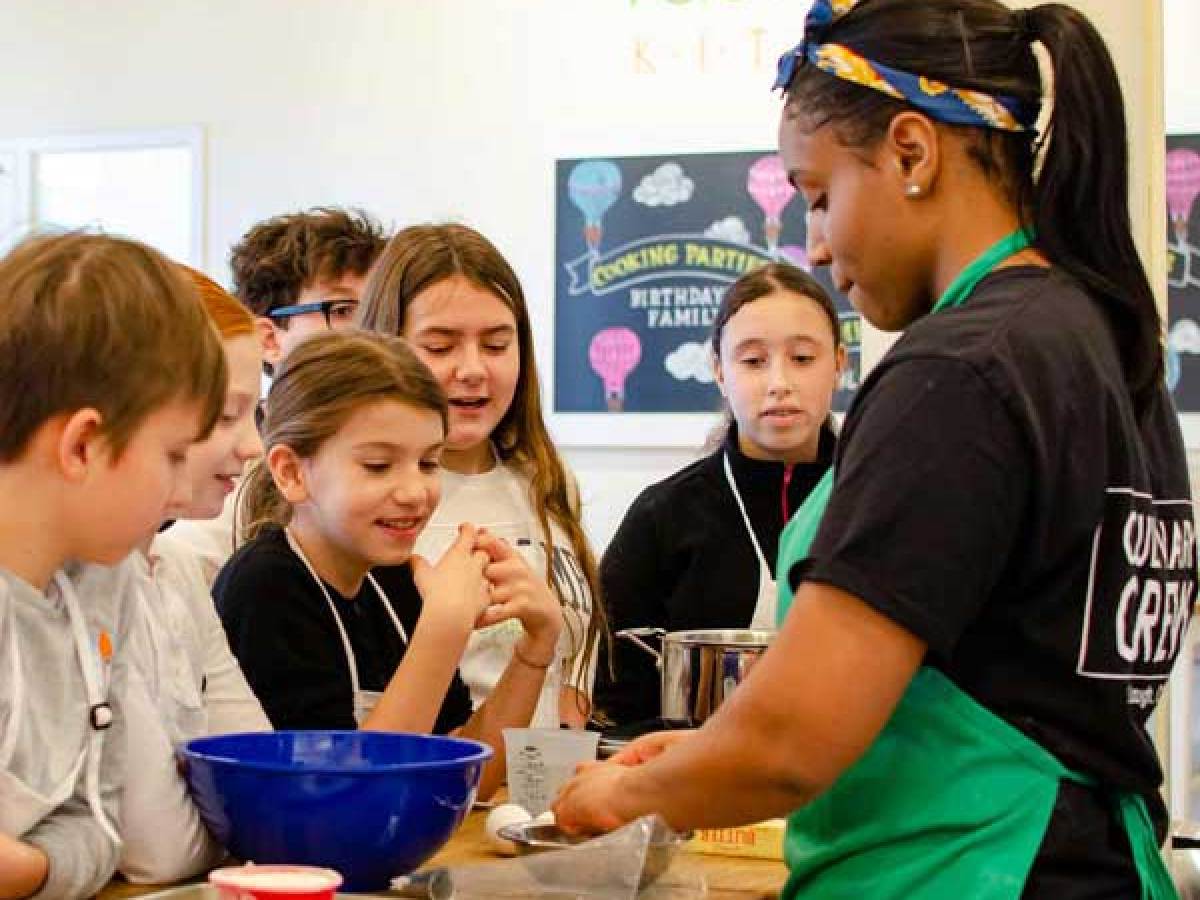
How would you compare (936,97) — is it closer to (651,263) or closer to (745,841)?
(745,841)

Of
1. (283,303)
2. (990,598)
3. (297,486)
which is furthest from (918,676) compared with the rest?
(283,303)

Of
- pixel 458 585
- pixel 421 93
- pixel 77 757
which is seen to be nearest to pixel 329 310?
pixel 458 585

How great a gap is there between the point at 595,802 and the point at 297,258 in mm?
1419

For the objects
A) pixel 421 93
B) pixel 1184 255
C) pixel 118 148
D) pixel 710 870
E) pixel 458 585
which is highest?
pixel 421 93

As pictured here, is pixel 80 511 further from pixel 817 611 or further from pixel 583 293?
pixel 583 293

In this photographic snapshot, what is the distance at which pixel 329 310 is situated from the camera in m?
2.34

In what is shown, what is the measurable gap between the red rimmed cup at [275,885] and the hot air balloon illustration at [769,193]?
10.6 ft

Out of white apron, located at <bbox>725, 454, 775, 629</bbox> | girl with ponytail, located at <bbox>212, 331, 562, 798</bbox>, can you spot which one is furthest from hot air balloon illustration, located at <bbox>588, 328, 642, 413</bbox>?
girl with ponytail, located at <bbox>212, 331, 562, 798</bbox>

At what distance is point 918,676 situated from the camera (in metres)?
1.02

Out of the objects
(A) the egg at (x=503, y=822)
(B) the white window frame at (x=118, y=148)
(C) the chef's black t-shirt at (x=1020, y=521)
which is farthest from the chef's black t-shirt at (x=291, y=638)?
(B) the white window frame at (x=118, y=148)

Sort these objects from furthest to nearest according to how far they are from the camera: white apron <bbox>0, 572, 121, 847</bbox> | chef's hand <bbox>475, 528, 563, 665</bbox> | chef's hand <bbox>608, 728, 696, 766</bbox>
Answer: chef's hand <bbox>475, 528, 563, 665</bbox> → chef's hand <bbox>608, 728, 696, 766</bbox> → white apron <bbox>0, 572, 121, 847</bbox>

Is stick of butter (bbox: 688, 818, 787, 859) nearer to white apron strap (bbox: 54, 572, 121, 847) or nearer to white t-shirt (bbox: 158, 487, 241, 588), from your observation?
white apron strap (bbox: 54, 572, 121, 847)

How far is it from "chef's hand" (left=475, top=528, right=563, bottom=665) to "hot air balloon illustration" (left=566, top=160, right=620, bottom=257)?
8.43ft

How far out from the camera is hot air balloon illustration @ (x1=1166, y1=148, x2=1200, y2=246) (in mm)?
3928
